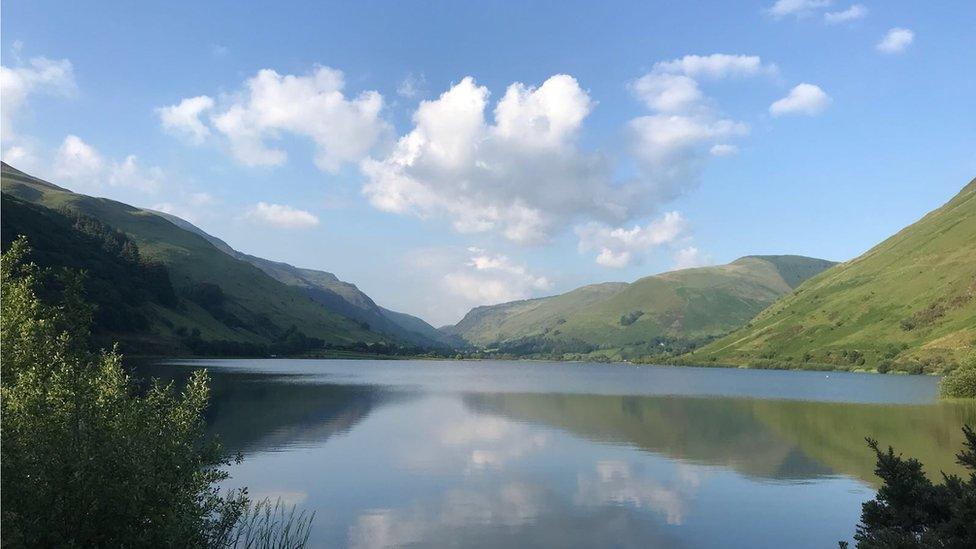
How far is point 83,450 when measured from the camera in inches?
689

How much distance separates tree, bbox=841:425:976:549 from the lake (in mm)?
13554

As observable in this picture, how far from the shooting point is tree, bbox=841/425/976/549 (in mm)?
15461

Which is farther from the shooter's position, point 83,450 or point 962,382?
point 962,382

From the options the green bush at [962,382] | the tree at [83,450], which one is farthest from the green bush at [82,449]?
the green bush at [962,382]

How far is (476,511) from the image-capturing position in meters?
36.1

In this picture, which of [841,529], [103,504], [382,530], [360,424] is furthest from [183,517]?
[360,424]

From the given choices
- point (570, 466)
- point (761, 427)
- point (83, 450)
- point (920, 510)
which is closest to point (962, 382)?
point (761, 427)

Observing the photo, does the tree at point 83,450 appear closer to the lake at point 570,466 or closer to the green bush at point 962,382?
the lake at point 570,466

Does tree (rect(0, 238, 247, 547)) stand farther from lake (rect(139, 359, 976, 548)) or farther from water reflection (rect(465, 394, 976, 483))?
water reflection (rect(465, 394, 976, 483))

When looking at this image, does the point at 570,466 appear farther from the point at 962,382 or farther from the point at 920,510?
the point at 962,382

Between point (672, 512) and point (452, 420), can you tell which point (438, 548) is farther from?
point (452, 420)

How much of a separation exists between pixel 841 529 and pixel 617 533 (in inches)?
489

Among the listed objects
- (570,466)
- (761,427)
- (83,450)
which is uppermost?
(83,450)

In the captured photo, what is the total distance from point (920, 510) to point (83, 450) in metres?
23.6
